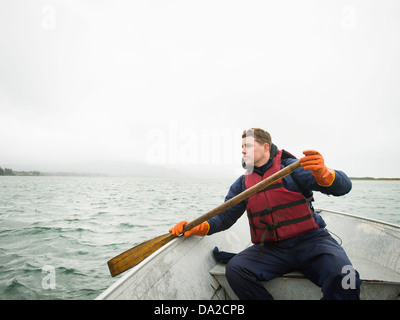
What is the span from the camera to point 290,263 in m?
2.01

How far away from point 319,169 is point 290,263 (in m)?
0.95

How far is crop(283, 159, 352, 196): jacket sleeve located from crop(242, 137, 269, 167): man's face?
38cm

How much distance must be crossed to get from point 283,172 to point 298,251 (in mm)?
767

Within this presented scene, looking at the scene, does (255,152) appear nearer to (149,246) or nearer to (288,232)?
(288,232)

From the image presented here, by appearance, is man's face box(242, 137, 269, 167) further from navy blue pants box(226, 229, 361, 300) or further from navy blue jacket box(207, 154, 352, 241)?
navy blue pants box(226, 229, 361, 300)

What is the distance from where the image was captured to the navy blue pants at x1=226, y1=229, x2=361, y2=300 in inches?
68.0

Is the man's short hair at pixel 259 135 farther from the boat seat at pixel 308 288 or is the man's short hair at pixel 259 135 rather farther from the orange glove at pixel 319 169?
the boat seat at pixel 308 288

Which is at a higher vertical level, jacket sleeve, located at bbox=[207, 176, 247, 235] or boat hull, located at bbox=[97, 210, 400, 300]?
jacket sleeve, located at bbox=[207, 176, 247, 235]

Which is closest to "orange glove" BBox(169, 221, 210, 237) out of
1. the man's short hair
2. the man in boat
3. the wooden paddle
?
the wooden paddle

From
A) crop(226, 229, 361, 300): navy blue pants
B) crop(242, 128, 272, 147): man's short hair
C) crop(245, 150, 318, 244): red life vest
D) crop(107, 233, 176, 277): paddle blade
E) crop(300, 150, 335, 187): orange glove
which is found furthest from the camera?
crop(242, 128, 272, 147): man's short hair

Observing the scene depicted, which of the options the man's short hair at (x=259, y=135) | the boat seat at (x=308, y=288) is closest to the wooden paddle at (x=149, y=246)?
the man's short hair at (x=259, y=135)

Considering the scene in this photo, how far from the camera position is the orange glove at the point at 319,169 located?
1.87 meters

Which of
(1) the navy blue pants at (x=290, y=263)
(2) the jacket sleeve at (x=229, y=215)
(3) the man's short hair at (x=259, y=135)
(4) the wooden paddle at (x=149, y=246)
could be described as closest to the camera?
(1) the navy blue pants at (x=290, y=263)
